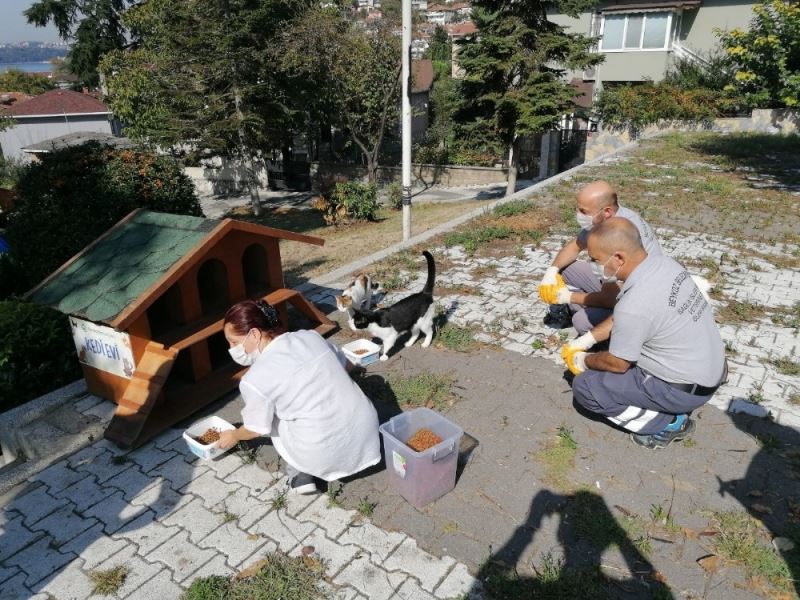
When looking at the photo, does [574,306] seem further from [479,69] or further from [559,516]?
[479,69]

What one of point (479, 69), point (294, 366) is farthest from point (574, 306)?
point (479, 69)

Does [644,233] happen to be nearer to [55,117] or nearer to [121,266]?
[121,266]

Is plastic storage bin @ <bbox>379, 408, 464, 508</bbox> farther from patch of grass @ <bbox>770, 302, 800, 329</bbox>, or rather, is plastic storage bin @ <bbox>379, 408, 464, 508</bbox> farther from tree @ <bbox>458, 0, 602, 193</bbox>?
tree @ <bbox>458, 0, 602, 193</bbox>

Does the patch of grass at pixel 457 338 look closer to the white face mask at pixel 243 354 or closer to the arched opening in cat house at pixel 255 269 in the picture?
the arched opening in cat house at pixel 255 269

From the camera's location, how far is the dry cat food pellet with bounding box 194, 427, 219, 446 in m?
4.02

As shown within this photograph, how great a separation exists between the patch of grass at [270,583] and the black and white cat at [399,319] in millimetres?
2427

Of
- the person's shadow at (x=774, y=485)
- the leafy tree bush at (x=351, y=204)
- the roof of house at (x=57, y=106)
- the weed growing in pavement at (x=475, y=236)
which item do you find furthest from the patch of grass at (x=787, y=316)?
the roof of house at (x=57, y=106)

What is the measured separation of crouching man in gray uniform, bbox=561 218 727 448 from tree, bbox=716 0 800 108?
10.3 m

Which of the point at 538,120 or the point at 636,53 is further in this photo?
the point at 636,53

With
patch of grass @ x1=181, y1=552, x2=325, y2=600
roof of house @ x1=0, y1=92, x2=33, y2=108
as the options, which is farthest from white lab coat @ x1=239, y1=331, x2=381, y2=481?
roof of house @ x1=0, y1=92, x2=33, y2=108

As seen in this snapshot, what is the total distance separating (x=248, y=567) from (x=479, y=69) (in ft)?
54.2

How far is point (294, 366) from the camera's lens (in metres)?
3.05

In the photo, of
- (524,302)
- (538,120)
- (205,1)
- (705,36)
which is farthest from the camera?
(705,36)

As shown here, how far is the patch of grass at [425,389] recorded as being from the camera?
184 inches
